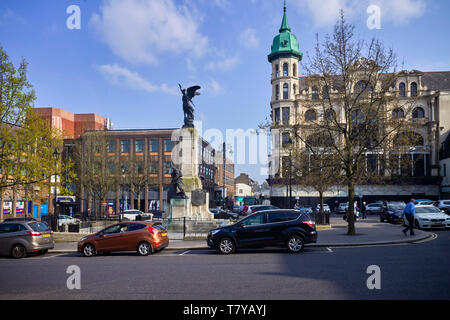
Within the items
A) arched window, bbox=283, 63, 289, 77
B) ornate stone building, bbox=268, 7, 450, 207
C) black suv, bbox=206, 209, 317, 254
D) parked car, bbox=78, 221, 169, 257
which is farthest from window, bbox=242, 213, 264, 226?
arched window, bbox=283, 63, 289, 77

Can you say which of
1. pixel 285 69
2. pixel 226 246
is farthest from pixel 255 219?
pixel 285 69

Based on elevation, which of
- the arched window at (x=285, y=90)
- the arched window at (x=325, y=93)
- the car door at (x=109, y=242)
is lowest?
the car door at (x=109, y=242)

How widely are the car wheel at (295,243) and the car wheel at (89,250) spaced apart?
8112 millimetres

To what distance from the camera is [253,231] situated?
45.2ft

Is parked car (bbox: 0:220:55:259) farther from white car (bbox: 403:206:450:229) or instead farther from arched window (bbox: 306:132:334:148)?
white car (bbox: 403:206:450:229)

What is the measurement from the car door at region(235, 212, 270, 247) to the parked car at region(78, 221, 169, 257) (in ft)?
11.8

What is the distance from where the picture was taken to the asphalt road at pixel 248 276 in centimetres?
748

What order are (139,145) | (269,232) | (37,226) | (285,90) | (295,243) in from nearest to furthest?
(295,243) → (269,232) → (37,226) → (285,90) → (139,145)

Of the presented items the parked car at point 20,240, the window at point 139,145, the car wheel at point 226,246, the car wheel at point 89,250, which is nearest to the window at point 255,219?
the car wheel at point 226,246

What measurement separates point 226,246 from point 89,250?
5896mm

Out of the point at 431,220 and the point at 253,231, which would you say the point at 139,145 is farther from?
the point at 253,231

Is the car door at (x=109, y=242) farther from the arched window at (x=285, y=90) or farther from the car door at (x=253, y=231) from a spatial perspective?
the arched window at (x=285, y=90)

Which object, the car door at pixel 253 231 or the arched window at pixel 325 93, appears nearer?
the car door at pixel 253 231

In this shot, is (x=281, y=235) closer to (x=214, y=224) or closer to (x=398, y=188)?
(x=214, y=224)
